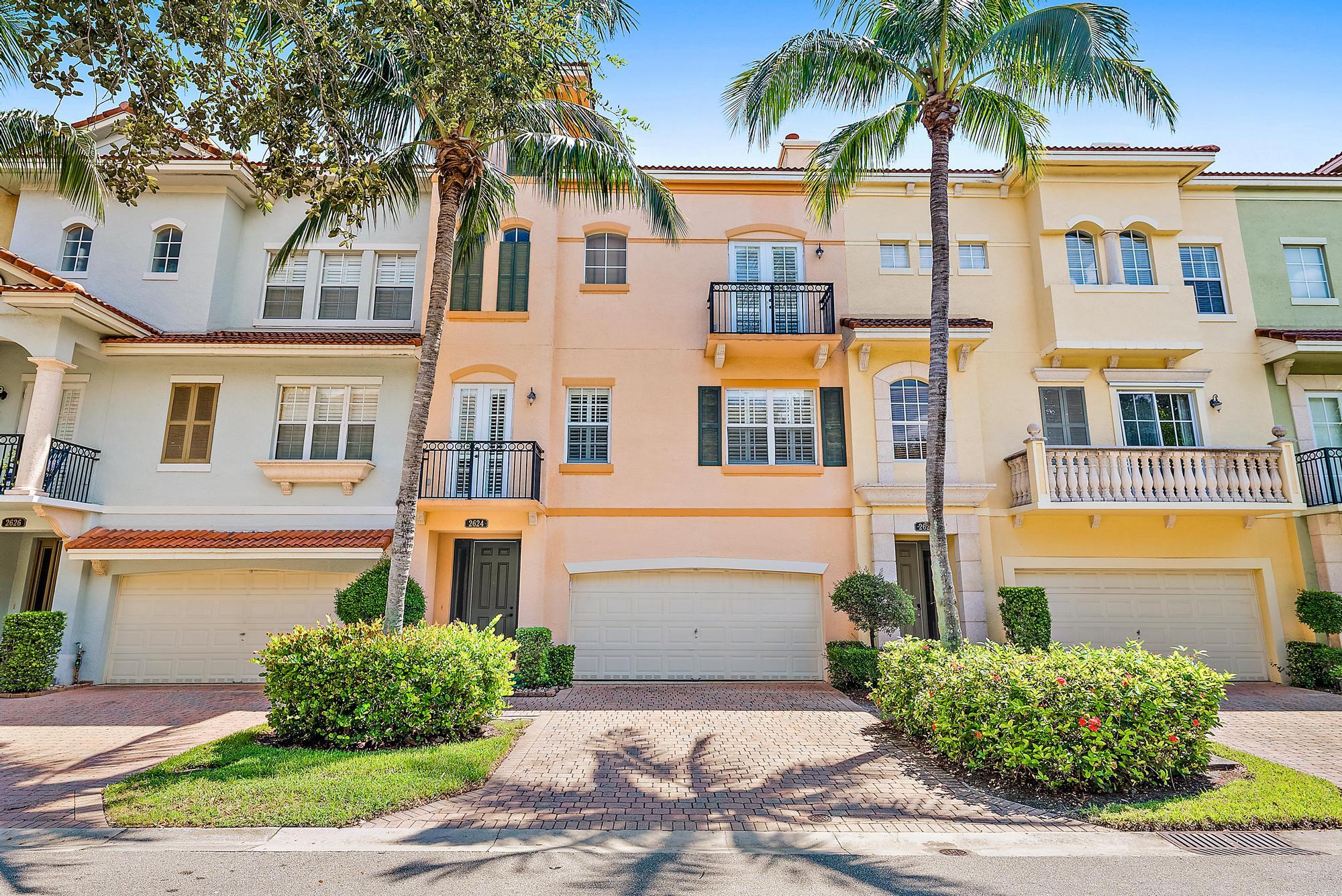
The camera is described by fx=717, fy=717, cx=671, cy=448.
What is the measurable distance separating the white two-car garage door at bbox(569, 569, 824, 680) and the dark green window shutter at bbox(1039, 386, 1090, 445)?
6.21 metres

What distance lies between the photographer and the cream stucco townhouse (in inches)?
537

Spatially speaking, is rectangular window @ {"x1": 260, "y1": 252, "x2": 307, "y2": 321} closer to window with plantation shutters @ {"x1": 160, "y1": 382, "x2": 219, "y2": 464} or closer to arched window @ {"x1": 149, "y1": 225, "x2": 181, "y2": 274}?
arched window @ {"x1": 149, "y1": 225, "x2": 181, "y2": 274}

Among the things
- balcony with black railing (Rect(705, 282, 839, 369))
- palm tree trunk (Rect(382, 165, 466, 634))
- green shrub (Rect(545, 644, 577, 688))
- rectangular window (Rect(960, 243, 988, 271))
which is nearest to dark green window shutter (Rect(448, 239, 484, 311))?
palm tree trunk (Rect(382, 165, 466, 634))

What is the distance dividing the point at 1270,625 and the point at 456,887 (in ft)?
56.4

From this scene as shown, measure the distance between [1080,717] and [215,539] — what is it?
1443 centimetres

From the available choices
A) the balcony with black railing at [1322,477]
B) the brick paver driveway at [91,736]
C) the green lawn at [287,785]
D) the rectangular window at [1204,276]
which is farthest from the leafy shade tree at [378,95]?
the balcony with black railing at [1322,477]

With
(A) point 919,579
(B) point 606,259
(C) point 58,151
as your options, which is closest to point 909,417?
(A) point 919,579

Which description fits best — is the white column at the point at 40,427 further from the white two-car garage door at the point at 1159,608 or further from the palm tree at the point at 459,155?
the white two-car garage door at the point at 1159,608

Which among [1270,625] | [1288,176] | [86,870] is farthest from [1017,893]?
[1288,176]

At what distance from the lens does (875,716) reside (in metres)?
10.7

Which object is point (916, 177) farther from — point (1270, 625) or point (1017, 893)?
point (1017, 893)

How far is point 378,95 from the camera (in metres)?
11.4

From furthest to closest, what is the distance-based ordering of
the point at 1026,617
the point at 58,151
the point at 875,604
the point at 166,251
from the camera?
the point at 166,251
the point at 1026,617
the point at 875,604
the point at 58,151

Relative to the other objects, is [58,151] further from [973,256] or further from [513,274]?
[973,256]
